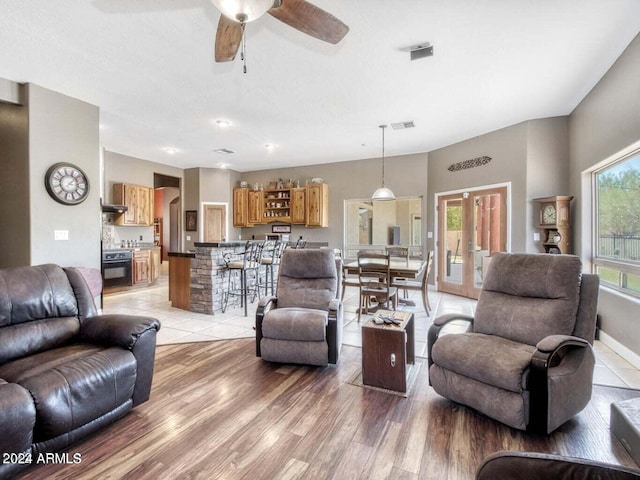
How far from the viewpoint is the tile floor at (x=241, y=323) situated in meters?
3.00

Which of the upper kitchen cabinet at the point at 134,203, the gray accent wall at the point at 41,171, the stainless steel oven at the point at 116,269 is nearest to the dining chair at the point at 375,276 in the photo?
the gray accent wall at the point at 41,171

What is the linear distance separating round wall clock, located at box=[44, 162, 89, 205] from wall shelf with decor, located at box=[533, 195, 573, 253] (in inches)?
243

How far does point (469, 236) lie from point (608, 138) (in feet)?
8.89

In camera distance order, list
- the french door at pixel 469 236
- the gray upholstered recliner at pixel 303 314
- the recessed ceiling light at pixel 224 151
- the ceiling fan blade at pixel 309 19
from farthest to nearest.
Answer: the recessed ceiling light at pixel 224 151 < the french door at pixel 469 236 < the gray upholstered recliner at pixel 303 314 < the ceiling fan blade at pixel 309 19

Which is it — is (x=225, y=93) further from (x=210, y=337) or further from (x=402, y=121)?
(x=210, y=337)

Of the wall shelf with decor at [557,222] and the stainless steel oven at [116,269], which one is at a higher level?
the wall shelf with decor at [557,222]

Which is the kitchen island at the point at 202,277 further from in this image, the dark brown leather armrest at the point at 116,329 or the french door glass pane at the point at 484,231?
the french door glass pane at the point at 484,231

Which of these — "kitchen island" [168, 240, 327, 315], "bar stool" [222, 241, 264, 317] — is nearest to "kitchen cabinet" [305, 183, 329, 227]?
"bar stool" [222, 241, 264, 317]

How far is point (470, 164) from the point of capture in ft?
19.0

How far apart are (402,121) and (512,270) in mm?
3057

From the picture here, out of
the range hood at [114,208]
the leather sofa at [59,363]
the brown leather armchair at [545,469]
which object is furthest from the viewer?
the range hood at [114,208]

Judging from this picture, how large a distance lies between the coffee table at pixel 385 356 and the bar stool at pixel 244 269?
2696mm

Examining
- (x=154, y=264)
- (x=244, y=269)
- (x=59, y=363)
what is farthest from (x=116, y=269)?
(x=59, y=363)

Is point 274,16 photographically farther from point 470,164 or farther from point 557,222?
point 470,164
